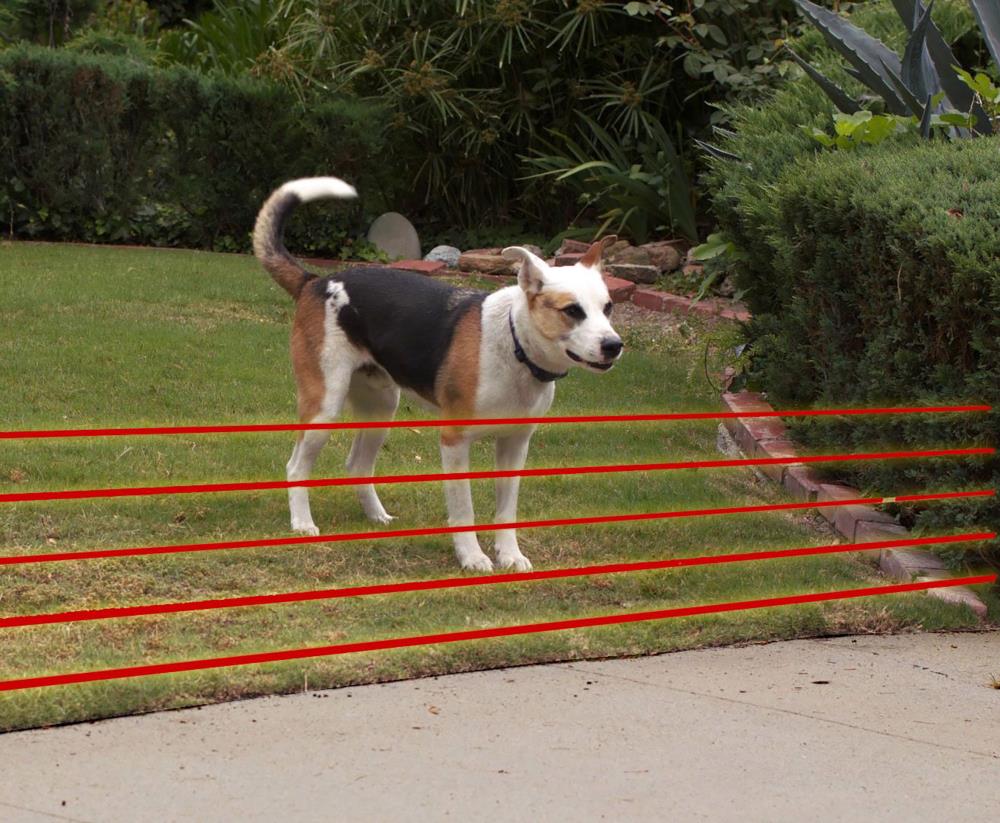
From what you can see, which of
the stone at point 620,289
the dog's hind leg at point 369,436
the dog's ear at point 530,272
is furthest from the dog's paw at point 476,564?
the stone at point 620,289

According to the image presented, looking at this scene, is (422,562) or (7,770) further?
(422,562)

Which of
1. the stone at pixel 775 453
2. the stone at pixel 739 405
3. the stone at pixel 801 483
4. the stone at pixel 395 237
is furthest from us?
the stone at pixel 395 237

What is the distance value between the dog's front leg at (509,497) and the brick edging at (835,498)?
4.55 ft

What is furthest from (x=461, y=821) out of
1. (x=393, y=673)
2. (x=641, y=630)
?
(x=641, y=630)

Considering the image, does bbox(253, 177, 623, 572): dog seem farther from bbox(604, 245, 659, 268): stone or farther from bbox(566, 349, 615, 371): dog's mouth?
bbox(604, 245, 659, 268): stone

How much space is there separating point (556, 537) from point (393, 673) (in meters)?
1.66

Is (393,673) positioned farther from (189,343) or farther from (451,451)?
(189,343)

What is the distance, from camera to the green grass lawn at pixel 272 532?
451cm

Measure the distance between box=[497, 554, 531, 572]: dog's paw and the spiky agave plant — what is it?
3.05 m

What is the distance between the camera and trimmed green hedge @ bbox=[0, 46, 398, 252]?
11.6 meters

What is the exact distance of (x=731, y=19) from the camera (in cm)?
1213

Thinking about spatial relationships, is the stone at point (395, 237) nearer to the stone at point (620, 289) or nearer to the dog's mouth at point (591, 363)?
the stone at point (620, 289)

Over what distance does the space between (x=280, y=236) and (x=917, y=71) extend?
10.7 feet

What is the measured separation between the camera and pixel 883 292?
19.7 ft
